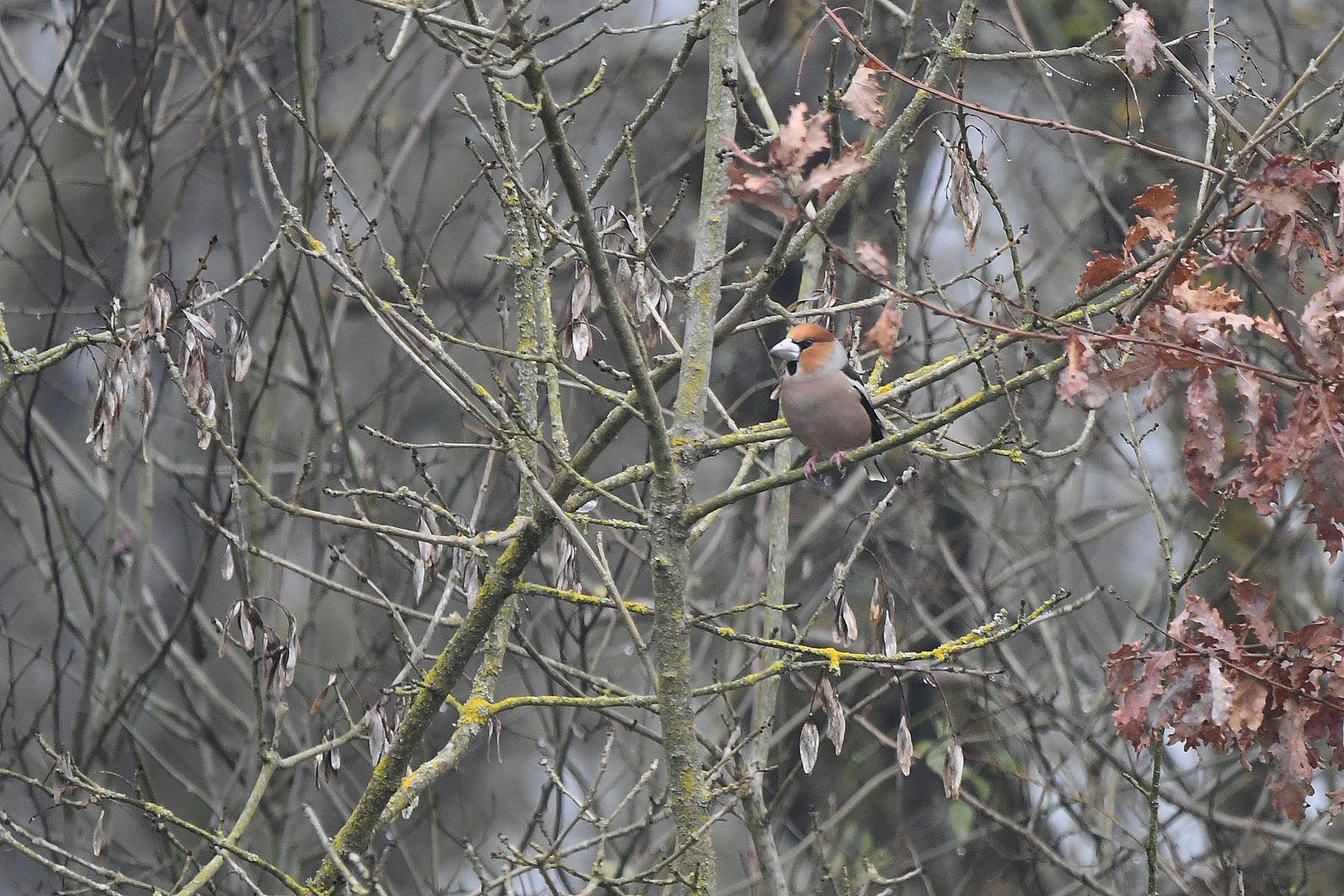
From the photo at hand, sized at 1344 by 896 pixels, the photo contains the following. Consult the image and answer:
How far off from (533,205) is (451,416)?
24.0 feet

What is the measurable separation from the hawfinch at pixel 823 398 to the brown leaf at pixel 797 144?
1.28 m

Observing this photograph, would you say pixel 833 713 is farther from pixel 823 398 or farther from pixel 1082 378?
pixel 1082 378

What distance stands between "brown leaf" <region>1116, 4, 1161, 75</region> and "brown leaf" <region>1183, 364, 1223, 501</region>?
0.68 m

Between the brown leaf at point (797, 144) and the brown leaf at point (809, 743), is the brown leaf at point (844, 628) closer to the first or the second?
the brown leaf at point (809, 743)

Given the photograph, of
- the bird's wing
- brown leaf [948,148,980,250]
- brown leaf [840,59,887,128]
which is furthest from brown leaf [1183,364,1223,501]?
the bird's wing

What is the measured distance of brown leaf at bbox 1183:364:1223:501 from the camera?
2531 mm

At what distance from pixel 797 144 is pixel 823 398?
1.71 m

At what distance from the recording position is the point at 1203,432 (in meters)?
2.56

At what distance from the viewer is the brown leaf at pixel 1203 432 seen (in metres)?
2.53

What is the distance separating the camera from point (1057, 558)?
7.47 m

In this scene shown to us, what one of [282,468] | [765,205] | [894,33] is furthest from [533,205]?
[894,33]

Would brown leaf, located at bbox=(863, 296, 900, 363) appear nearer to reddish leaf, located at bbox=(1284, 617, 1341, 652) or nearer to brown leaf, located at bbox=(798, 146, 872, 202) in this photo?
brown leaf, located at bbox=(798, 146, 872, 202)

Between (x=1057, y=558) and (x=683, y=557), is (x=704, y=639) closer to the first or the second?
(x=1057, y=558)

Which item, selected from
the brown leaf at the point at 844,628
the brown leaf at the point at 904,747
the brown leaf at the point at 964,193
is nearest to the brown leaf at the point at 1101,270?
the brown leaf at the point at 964,193
